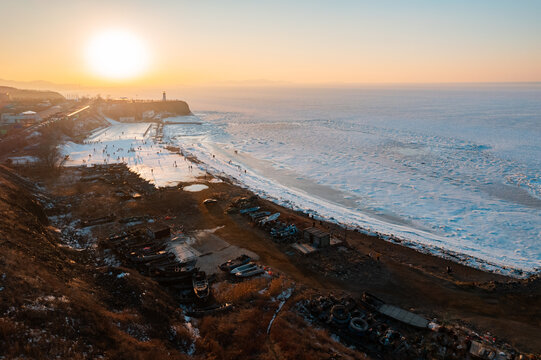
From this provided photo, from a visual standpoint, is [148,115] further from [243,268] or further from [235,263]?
[243,268]

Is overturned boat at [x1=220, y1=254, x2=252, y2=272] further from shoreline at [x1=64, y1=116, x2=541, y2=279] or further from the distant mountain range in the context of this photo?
the distant mountain range

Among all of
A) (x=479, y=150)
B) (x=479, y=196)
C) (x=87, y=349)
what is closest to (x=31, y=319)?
(x=87, y=349)

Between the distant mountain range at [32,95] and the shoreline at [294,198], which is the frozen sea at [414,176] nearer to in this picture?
the shoreline at [294,198]

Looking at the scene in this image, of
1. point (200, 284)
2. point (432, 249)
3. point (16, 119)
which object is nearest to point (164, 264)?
point (200, 284)

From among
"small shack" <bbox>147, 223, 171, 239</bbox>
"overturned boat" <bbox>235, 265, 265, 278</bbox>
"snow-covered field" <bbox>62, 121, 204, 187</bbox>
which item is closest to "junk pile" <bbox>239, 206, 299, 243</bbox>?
"overturned boat" <bbox>235, 265, 265, 278</bbox>

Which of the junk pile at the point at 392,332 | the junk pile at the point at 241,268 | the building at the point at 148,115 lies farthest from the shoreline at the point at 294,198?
the building at the point at 148,115
